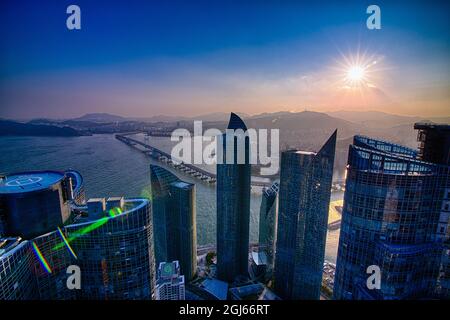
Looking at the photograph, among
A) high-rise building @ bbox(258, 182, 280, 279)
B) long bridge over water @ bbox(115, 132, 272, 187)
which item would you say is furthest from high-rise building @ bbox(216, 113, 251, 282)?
long bridge over water @ bbox(115, 132, 272, 187)

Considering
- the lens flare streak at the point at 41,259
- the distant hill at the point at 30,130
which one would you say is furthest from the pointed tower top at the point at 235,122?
the distant hill at the point at 30,130

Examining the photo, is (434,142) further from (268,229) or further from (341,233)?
(268,229)

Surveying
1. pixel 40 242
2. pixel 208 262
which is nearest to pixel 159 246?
pixel 208 262

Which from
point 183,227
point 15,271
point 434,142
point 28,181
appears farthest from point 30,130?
point 434,142

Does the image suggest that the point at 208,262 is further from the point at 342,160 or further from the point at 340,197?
the point at 342,160
